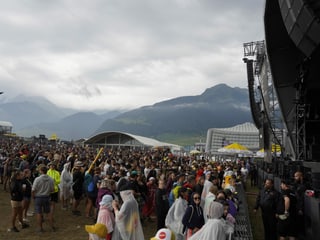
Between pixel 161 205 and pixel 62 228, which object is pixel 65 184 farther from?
pixel 161 205

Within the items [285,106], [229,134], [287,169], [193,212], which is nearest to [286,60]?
[285,106]

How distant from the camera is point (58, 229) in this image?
345 inches

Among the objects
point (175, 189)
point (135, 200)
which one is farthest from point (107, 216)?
point (175, 189)

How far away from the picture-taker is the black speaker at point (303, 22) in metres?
11.7

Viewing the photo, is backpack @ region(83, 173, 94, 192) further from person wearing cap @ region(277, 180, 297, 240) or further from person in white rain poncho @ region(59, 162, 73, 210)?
person wearing cap @ region(277, 180, 297, 240)

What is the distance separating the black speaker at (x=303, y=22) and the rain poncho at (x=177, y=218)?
29.4 ft

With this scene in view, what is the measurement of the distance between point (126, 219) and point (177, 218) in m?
1.34

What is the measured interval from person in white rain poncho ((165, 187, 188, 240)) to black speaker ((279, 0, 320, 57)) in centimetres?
881

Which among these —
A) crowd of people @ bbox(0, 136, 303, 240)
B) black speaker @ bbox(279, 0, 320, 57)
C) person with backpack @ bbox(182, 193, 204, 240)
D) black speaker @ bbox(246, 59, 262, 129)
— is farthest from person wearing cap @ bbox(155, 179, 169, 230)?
black speaker @ bbox(246, 59, 262, 129)

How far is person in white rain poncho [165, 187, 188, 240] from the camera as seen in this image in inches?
255

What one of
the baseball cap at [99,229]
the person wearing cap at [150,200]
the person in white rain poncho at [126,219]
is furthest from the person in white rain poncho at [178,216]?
the person wearing cap at [150,200]

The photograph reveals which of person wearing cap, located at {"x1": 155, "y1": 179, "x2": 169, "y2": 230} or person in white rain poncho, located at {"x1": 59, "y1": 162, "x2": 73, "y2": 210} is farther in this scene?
person in white rain poncho, located at {"x1": 59, "y1": 162, "x2": 73, "y2": 210}

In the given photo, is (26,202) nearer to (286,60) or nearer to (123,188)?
(123,188)

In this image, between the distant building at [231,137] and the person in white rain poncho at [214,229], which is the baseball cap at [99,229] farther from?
the distant building at [231,137]
